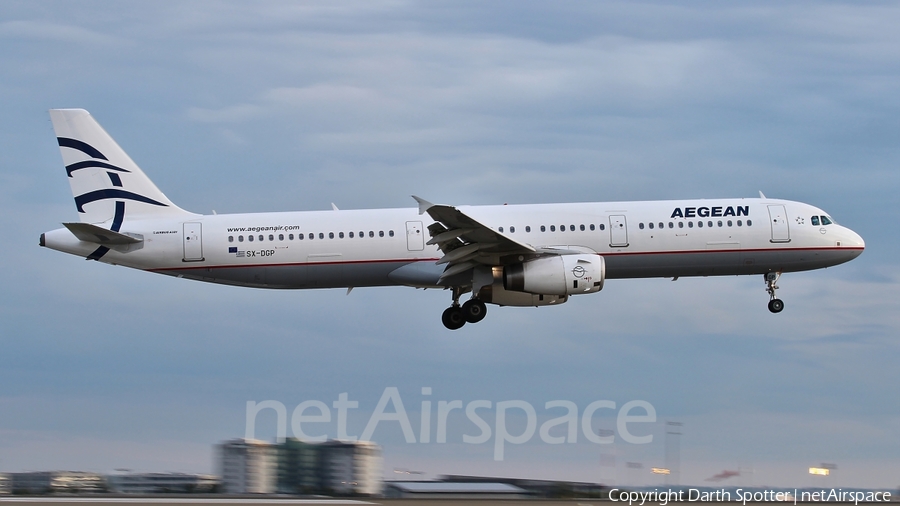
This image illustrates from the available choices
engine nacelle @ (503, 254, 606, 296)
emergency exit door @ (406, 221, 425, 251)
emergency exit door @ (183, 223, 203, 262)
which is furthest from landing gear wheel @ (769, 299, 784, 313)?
emergency exit door @ (183, 223, 203, 262)

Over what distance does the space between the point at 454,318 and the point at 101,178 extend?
14.6m

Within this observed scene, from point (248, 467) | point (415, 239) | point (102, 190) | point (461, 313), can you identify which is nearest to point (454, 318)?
point (461, 313)

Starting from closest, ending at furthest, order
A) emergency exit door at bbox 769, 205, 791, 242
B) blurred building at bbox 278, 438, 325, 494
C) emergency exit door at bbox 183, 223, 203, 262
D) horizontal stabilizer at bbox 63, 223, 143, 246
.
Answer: horizontal stabilizer at bbox 63, 223, 143, 246, blurred building at bbox 278, 438, 325, 494, emergency exit door at bbox 183, 223, 203, 262, emergency exit door at bbox 769, 205, 791, 242

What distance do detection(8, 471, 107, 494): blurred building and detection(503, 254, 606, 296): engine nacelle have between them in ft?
51.7

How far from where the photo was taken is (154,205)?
4862cm

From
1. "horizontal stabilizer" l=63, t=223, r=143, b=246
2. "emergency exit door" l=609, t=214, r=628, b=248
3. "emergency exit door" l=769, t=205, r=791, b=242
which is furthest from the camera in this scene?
"emergency exit door" l=769, t=205, r=791, b=242

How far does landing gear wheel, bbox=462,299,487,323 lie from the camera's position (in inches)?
1886

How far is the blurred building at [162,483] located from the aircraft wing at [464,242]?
11191 mm

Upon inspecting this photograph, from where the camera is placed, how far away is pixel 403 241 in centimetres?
4697

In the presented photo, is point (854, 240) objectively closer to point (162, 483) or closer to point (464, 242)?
point (464, 242)

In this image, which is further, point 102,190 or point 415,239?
point 102,190

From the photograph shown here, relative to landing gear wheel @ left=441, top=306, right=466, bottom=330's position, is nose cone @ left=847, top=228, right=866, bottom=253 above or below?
above

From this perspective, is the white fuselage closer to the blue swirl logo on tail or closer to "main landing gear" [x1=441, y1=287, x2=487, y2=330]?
the blue swirl logo on tail

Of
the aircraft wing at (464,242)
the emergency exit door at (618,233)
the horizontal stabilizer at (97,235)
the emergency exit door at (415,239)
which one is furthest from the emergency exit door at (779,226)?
the horizontal stabilizer at (97,235)
